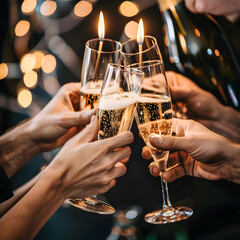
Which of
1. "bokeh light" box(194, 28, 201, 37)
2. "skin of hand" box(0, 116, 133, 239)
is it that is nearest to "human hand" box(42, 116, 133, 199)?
"skin of hand" box(0, 116, 133, 239)

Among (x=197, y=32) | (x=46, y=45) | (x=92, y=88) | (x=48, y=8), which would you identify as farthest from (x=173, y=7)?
(x=46, y=45)

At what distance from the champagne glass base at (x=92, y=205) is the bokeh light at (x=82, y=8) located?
166 cm

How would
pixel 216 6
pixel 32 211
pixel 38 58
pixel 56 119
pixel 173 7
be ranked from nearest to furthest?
pixel 32 211 → pixel 56 119 → pixel 216 6 → pixel 173 7 → pixel 38 58

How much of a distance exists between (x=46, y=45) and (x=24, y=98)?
48 centimetres

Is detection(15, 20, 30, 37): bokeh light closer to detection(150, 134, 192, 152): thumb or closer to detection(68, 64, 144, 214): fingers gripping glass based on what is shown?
detection(68, 64, 144, 214): fingers gripping glass

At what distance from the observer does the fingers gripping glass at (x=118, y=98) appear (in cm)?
92

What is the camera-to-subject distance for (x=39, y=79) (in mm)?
Result: 2393

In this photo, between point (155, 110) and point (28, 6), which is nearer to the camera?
point (155, 110)

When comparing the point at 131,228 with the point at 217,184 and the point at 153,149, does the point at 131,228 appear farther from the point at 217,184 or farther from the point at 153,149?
the point at 217,184

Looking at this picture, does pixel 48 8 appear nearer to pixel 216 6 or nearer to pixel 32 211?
pixel 216 6

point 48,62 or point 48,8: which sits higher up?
point 48,8

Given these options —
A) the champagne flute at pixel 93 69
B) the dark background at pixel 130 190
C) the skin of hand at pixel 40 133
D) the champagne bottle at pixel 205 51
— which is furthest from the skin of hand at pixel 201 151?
the champagne bottle at pixel 205 51

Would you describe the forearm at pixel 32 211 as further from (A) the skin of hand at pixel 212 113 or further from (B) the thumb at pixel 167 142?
(A) the skin of hand at pixel 212 113

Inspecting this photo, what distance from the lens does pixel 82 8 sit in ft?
7.42
